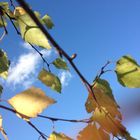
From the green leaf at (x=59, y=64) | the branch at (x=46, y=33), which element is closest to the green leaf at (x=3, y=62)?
the green leaf at (x=59, y=64)

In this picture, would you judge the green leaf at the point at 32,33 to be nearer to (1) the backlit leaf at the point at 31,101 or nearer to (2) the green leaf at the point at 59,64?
(1) the backlit leaf at the point at 31,101

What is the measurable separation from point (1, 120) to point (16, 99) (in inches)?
6.4

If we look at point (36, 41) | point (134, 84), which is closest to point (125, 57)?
point (134, 84)

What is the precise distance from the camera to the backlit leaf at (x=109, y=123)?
521 millimetres

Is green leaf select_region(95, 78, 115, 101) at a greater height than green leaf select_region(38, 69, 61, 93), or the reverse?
green leaf select_region(38, 69, 61, 93)

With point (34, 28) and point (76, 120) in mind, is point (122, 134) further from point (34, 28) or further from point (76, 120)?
point (34, 28)

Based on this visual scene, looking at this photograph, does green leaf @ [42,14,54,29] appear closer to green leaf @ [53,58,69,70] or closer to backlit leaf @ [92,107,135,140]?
green leaf @ [53,58,69,70]

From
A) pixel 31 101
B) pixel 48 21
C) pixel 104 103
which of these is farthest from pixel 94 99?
pixel 48 21

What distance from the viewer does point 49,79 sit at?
26.1 inches

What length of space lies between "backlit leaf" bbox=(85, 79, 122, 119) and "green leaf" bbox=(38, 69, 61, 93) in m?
0.09

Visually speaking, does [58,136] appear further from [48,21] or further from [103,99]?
[48,21]

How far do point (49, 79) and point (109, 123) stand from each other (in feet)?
0.59

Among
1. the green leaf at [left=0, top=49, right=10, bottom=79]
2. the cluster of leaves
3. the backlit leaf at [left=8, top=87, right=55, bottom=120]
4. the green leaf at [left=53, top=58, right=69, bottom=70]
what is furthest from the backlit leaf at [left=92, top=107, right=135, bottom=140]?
the green leaf at [left=0, top=49, right=10, bottom=79]

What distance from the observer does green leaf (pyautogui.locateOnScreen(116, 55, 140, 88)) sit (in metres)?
0.56
